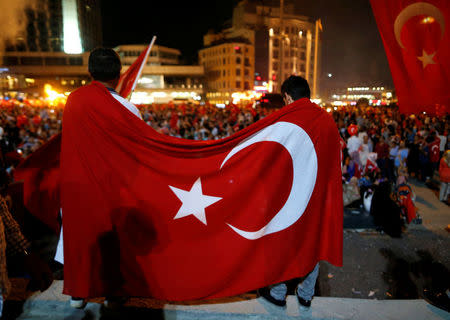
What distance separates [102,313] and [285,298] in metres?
1.67

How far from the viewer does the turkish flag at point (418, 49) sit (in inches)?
98.4

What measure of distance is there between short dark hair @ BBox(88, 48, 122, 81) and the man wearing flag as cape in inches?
20.5

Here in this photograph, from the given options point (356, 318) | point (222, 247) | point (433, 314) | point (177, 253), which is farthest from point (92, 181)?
point (433, 314)

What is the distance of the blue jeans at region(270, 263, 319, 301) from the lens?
8.55ft

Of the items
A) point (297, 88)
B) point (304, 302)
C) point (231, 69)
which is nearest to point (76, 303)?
point (304, 302)

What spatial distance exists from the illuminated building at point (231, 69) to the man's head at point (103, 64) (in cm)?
7577

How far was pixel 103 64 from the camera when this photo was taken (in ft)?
7.82

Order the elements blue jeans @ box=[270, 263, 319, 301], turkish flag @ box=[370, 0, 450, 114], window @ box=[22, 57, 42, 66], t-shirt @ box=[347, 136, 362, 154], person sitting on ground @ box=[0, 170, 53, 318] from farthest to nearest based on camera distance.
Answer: window @ box=[22, 57, 42, 66] → t-shirt @ box=[347, 136, 362, 154] → blue jeans @ box=[270, 263, 319, 301] → turkish flag @ box=[370, 0, 450, 114] → person sitting on ground @ box=[0, 170, 53, 318]

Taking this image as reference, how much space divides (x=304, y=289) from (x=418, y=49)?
2.40m

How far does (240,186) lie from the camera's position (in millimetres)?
2449

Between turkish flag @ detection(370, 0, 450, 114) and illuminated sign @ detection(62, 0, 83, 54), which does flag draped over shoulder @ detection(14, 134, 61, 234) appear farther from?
illuminated sign @ detection(62, 0, 83, 54)

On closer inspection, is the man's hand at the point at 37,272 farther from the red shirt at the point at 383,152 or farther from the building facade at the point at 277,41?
the building facade at the point at 277,41

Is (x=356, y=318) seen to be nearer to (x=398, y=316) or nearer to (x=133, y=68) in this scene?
(x=398, y=316)

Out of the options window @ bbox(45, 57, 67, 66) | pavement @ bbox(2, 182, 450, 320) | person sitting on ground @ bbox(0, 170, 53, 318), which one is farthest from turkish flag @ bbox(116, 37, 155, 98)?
window @ bbox(45, 57, 67, 66)
